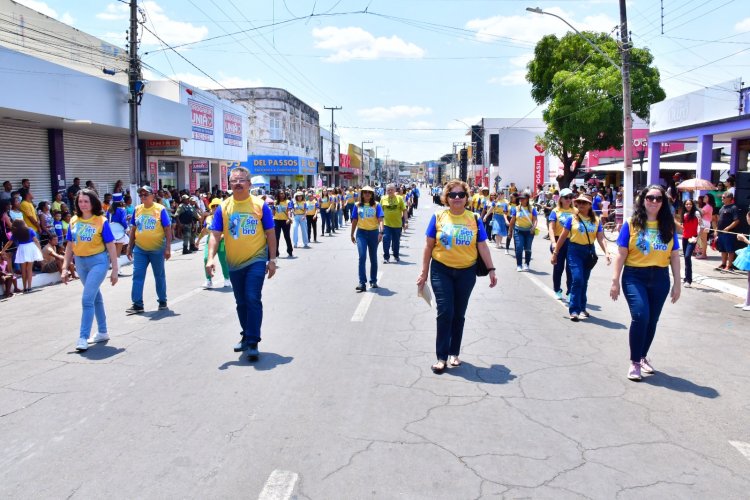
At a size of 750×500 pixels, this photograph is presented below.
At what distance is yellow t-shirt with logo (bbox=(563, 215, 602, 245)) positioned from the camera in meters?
7.99

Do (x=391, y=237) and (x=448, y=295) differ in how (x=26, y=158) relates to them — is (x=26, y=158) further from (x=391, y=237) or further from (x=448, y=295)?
(x=448, y=295)

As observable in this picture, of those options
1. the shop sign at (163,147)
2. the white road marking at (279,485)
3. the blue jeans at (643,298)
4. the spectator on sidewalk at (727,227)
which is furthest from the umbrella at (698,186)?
the shop sign at (163,147)

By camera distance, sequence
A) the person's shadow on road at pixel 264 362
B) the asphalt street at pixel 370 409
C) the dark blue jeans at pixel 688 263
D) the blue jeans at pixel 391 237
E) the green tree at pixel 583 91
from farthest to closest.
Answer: the green tree at pixel 583 91 → the blue jeans at pixel 391 237 → the dark blue jeans at pixel 688 263 → the person's shadow on road at pixel 264 362 → the asphalt street at pixel 370 409

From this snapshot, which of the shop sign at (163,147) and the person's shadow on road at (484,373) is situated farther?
the shop sign at (163,147)

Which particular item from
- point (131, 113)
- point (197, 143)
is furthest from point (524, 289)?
point (197, 143)

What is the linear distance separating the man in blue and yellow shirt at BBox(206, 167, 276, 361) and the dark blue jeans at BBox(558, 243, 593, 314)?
13.4ft

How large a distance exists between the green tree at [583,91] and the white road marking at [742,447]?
31.7 m

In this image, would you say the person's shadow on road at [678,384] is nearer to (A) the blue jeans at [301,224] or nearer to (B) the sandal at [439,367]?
(B) the sandal at [439,367]

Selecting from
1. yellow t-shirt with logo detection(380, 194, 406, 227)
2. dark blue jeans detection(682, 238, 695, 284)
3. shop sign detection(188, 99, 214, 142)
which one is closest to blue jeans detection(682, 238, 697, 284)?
dark blue jeans detection(682, 238, 695, 284)

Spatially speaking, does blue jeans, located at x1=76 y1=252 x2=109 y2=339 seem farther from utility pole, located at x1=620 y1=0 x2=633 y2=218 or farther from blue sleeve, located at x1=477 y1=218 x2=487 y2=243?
utility pole, located at x1=620 y1=0 x2=633 y2=218

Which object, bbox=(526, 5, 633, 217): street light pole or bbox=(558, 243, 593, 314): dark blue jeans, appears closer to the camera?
bbox=(558, 243, 593, 314): dark blue jeans

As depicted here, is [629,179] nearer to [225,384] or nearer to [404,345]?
[404,345]

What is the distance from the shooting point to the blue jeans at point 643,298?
5484 mm

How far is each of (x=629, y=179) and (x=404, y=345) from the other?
49.6 feet
